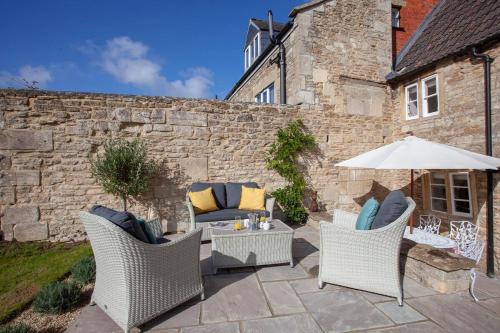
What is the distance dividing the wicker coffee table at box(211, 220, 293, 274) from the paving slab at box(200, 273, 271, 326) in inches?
7.3

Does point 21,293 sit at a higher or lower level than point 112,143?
lower

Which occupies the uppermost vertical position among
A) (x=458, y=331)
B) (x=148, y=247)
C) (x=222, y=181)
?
(x=222, y=181)

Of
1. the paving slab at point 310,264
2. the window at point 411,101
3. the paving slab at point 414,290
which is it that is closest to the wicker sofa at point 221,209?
the paving slab at point 310,264

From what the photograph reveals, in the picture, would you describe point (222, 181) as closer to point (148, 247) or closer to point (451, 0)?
point (148, 247)

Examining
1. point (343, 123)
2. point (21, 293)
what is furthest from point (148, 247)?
point (343, 123)

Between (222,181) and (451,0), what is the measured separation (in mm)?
7895

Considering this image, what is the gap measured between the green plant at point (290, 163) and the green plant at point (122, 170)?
284 cm

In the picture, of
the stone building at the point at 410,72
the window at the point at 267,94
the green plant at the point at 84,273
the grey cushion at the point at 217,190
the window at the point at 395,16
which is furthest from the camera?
the window at the point at 267,94

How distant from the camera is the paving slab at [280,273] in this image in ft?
11.5

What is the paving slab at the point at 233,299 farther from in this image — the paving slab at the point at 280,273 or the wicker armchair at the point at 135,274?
the wicker armchair at the point at 135,274

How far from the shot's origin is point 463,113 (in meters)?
5.76

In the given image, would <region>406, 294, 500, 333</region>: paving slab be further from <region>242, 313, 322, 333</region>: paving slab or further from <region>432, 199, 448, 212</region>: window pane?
<region>432, 199, 448, 212</region>: window pane

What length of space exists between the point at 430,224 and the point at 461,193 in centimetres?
93

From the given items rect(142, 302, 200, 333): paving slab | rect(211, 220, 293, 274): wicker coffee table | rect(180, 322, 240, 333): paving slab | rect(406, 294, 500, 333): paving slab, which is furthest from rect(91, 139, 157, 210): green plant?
rect(406, 294, 500, 333): paving slab
